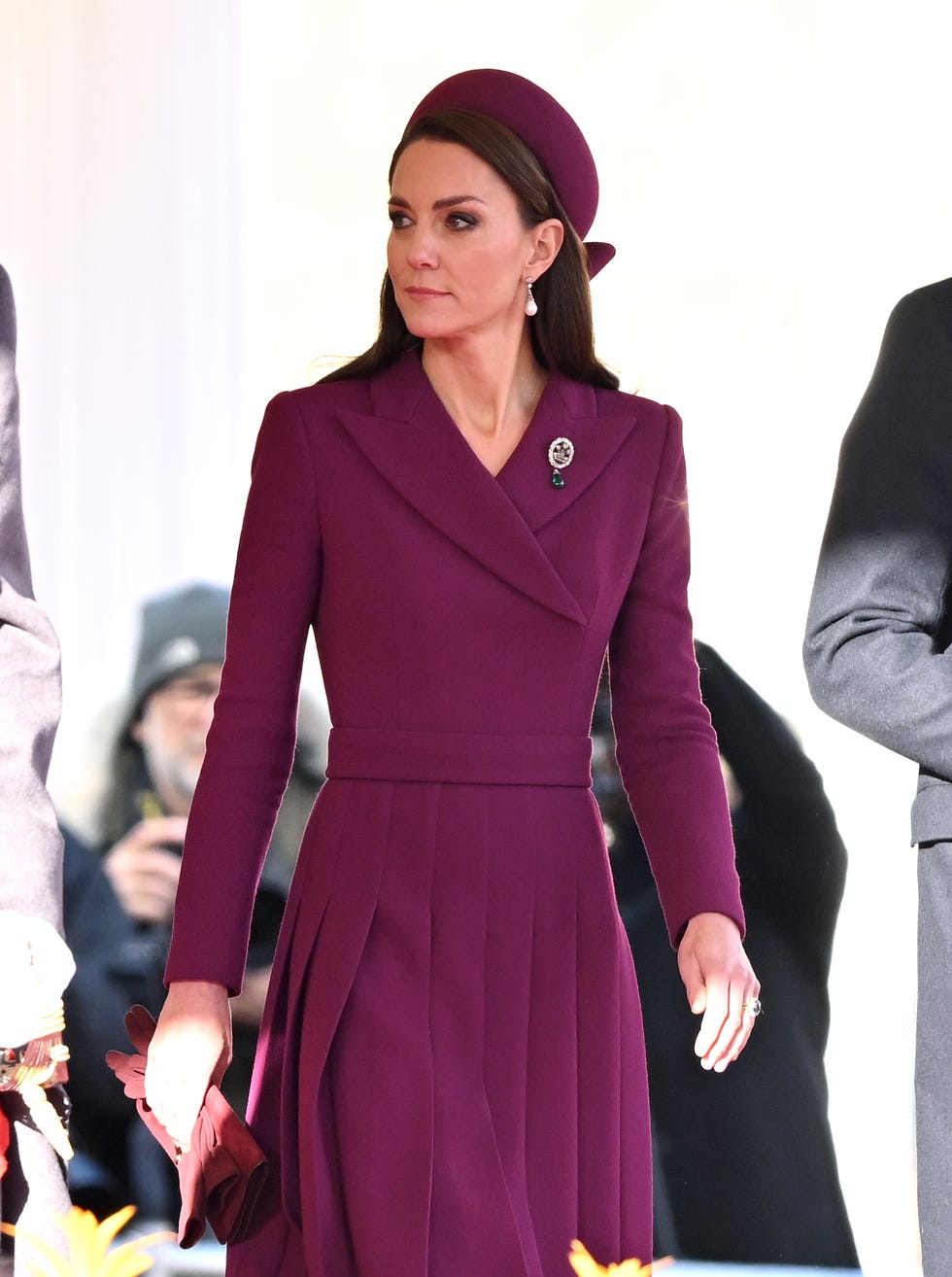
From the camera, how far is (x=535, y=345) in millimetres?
2260

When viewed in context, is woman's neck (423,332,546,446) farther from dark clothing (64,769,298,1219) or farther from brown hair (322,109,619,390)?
dark clothing (64,769,298,1219)

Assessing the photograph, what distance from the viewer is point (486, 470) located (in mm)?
2090

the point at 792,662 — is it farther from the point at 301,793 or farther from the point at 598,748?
the point at 301,793

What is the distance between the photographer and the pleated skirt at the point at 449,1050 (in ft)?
6.17

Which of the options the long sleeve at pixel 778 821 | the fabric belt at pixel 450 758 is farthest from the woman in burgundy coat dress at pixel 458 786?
the long sleeve at pixel 778 821

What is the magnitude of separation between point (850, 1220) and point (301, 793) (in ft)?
4.74

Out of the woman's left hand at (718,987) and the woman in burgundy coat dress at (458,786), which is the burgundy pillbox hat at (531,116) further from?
the woman's left hand at (718,987)

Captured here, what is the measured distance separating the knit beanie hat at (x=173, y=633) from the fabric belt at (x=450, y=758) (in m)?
1.95

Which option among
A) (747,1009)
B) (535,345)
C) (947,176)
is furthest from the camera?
(947,176)

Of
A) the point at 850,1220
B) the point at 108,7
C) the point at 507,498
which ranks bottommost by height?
the point at 850,1220

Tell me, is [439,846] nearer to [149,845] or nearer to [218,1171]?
[218,1171]

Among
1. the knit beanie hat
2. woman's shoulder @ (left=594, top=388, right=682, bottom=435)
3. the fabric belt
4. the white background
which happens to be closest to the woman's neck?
woman's shoulder @ (left=594, top=388, right=682, bottom=435)

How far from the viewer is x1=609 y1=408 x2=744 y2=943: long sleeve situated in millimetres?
2074

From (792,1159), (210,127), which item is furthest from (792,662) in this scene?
(210,127)
